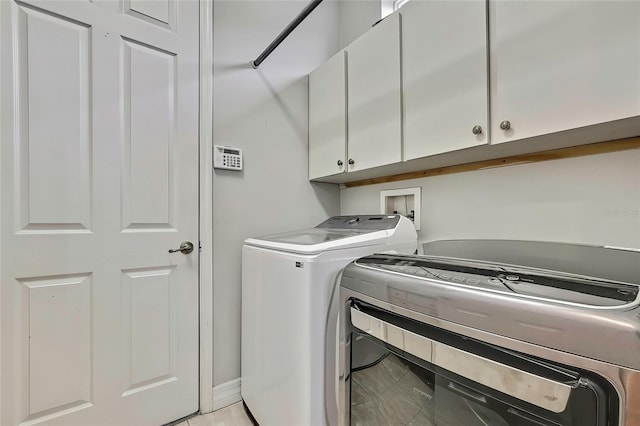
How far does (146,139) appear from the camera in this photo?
1359mm

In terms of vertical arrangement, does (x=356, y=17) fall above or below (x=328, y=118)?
above

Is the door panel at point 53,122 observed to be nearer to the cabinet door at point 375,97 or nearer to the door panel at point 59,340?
the door panel at point 59,340

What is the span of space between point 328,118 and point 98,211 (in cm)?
128

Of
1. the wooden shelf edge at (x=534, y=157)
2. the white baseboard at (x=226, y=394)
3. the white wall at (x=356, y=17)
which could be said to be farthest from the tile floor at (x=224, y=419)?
the white wall at (x=356, y=17)

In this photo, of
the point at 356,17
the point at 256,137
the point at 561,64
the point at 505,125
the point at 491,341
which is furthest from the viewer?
the point at 356,17

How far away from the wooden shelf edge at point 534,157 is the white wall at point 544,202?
0.02 metres

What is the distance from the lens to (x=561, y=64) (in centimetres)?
81

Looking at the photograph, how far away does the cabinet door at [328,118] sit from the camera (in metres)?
1.60

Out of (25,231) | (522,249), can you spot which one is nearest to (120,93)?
(25,231)

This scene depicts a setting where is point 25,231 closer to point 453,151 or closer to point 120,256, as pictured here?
point 120,256

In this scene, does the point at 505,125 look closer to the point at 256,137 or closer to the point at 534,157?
the point at 534,157

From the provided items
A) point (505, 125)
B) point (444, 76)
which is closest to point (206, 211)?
point (444, 76)

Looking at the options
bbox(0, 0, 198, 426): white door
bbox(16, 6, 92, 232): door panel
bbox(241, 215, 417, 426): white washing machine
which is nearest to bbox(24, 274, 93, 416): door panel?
bbox(0, 0, 198, 426): white door

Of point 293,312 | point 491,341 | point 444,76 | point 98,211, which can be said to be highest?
point 444,76
